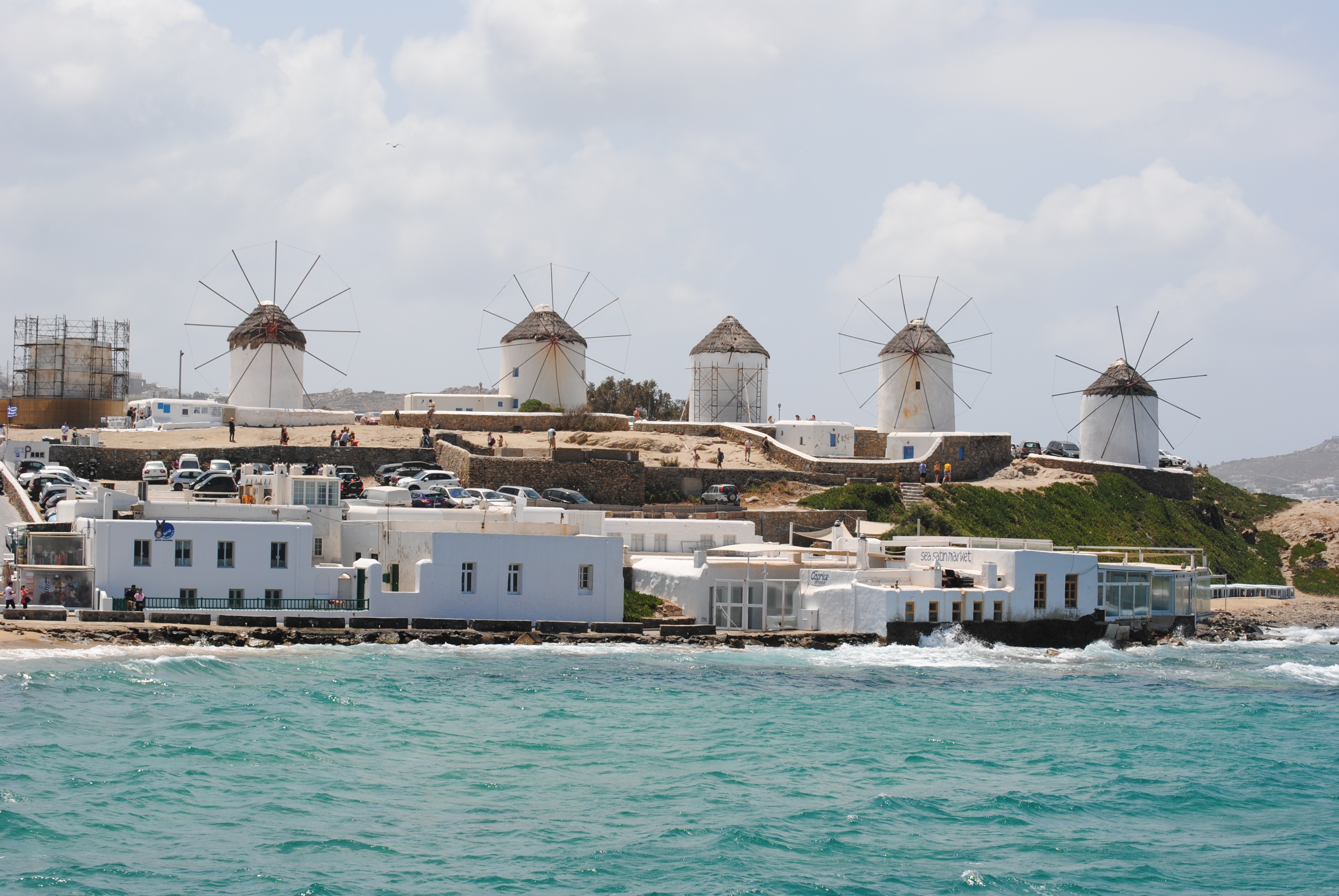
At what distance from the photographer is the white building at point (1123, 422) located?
195 ft

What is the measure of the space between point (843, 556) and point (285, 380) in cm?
3642

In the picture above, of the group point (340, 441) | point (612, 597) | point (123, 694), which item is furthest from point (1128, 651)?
point (340, 441)

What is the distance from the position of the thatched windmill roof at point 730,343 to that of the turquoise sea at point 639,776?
116 ft

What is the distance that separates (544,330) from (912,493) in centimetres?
2407

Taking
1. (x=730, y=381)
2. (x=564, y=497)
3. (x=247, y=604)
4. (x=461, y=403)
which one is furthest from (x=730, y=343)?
(x=247, y=604)

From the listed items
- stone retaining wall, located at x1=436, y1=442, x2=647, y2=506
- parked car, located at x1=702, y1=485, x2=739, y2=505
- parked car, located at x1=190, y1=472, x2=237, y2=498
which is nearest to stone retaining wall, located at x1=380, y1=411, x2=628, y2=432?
stone retaining wall, located at x1=436, y1=442, x2=647, y2=506

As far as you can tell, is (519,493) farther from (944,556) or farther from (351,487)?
(944,556)

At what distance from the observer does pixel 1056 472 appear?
185 feet

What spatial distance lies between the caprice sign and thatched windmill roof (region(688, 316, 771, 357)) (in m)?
29.9

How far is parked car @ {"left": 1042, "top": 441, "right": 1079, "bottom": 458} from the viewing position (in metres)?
62.8

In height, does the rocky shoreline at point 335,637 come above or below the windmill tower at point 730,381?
below

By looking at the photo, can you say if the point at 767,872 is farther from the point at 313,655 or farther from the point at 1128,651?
the point at 1128,651

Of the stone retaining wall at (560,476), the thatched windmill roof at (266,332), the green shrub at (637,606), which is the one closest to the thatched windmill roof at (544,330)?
the thatched windmill roof at (266,332)

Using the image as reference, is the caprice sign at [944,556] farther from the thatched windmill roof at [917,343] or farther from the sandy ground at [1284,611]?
the thatched windmill roof at [917,343]
